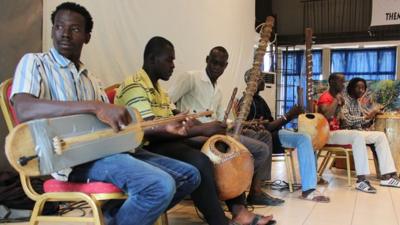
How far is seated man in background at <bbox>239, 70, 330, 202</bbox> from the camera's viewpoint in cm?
318

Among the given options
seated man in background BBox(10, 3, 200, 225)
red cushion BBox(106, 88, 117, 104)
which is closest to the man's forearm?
seated man in background BBox(10, 3, 200, 225)

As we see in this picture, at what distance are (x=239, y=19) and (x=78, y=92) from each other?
Answer: 460 centimetres

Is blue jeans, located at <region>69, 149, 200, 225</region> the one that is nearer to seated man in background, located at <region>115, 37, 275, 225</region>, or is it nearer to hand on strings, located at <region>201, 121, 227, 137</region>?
seated man in background, located at <region>115, 37, 275, 225</region>

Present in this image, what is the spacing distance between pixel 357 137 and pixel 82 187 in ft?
9.66

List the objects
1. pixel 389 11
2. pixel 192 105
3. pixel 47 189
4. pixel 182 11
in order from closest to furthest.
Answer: pixel 47 189, pixel 192 105, pixel 182 11, pixel 389 11

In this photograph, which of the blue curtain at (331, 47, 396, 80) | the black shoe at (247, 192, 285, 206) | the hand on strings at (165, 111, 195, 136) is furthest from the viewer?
the blue curtain at (331, 47, 396, 80)

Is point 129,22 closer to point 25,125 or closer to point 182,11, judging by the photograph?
point 182,11

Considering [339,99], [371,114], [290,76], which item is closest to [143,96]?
[339,99]

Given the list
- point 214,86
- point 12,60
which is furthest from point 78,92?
point 214,86

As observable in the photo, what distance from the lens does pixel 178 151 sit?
2002 millimetres

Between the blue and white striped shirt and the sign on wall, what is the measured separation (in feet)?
23.1

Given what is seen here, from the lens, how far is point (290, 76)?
967 centimetres

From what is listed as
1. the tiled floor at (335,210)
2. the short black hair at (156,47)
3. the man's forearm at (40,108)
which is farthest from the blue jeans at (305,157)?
the man's forearm at (40,108)

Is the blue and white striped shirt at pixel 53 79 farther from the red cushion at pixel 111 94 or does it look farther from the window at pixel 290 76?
the window at pixel 290 76
